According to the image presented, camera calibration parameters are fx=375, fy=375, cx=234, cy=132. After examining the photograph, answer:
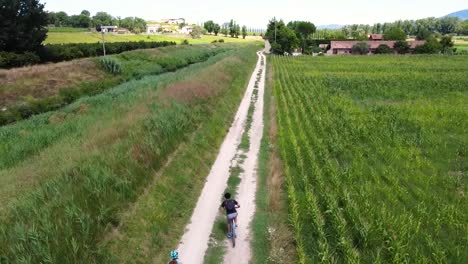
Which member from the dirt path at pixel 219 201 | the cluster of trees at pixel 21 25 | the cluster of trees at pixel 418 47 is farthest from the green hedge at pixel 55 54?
the cluster of trees at pixel 418 47

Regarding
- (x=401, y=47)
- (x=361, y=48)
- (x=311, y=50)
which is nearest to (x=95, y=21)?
(x=311, y=50)

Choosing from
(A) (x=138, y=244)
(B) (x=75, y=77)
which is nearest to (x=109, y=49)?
(B) (x=75, y=77)

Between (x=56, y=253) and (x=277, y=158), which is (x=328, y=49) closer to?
(x=277, y=158)

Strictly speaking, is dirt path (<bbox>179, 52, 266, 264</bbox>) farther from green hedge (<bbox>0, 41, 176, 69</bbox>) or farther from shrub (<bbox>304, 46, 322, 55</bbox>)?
shrub (<bbox>304, 46, 322, 55</bbox>)

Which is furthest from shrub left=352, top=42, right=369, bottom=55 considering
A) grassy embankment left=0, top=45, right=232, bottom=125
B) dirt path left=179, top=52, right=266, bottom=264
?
dirt path left=179, top=52, right=266, bottom=264

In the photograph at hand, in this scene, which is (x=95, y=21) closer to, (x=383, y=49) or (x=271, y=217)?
(x=383, y=49)

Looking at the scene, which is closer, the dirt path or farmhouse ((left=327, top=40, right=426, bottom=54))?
the dirt path

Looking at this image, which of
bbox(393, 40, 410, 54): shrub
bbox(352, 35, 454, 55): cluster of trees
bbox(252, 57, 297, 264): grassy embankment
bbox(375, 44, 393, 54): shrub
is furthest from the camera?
bbox(393, 40, 410, 54): shrub

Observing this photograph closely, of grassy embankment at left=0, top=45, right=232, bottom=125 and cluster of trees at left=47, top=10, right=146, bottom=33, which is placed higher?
cluster of trees at left=47, top=10, right=146, bottom=33
